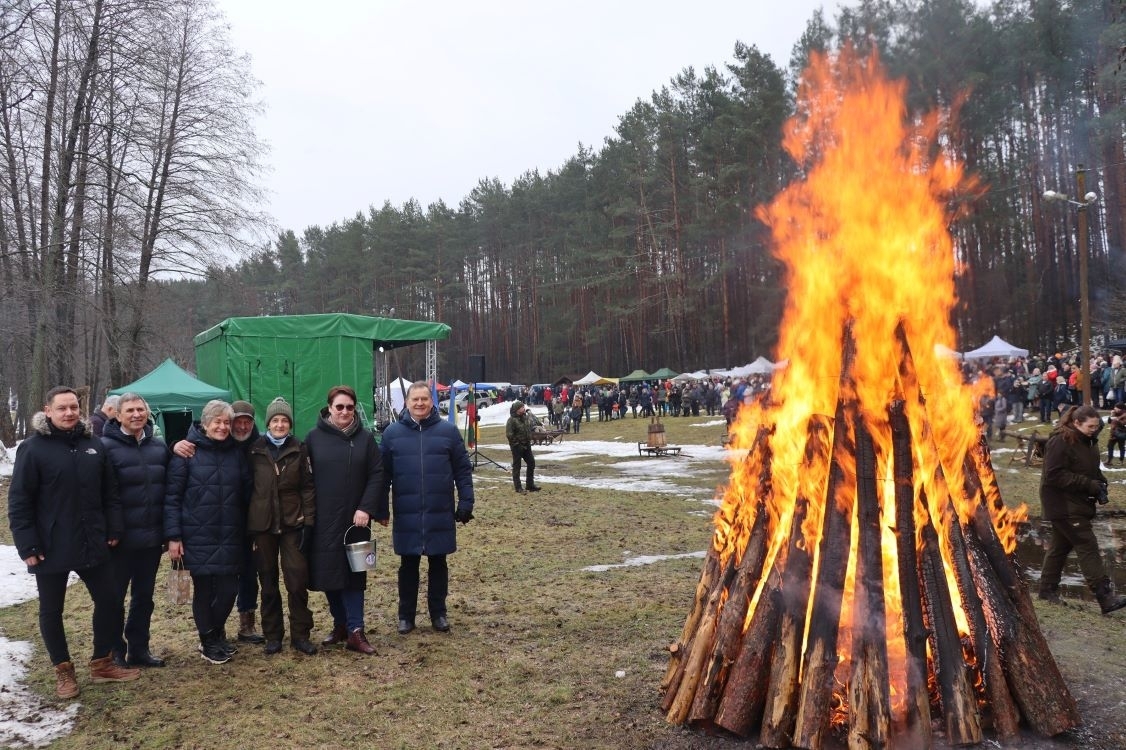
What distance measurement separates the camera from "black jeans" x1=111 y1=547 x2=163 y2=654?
521 cm

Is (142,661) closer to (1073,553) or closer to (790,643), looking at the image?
(790,643)

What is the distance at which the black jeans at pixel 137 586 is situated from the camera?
521 centimetres

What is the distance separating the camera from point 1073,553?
8.66 m

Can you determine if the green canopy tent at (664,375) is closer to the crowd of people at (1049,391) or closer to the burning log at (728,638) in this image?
the crowd of people at (1049,391)

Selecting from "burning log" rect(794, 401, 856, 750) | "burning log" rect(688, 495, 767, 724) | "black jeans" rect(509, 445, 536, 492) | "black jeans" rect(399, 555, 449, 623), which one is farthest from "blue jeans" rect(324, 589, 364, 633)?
"black jeans" rect(509, 445, 536, 492)

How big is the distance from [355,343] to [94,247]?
7.41m

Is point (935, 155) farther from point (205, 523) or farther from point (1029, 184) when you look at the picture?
point (1029, 184)

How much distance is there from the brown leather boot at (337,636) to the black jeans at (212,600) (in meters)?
0.77

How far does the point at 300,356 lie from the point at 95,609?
1254cm

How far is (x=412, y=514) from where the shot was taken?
5832 mm

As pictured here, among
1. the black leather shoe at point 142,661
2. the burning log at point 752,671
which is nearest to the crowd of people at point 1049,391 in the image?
the burning log at point 752,671

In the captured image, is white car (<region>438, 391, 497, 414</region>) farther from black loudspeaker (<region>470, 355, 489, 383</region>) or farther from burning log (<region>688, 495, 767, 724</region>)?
burning log (<region>688, 495, 767, 724</region>)

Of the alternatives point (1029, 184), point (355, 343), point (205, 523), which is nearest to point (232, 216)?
point (355, 343)

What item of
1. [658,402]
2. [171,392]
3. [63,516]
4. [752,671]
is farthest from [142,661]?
[658,402]
